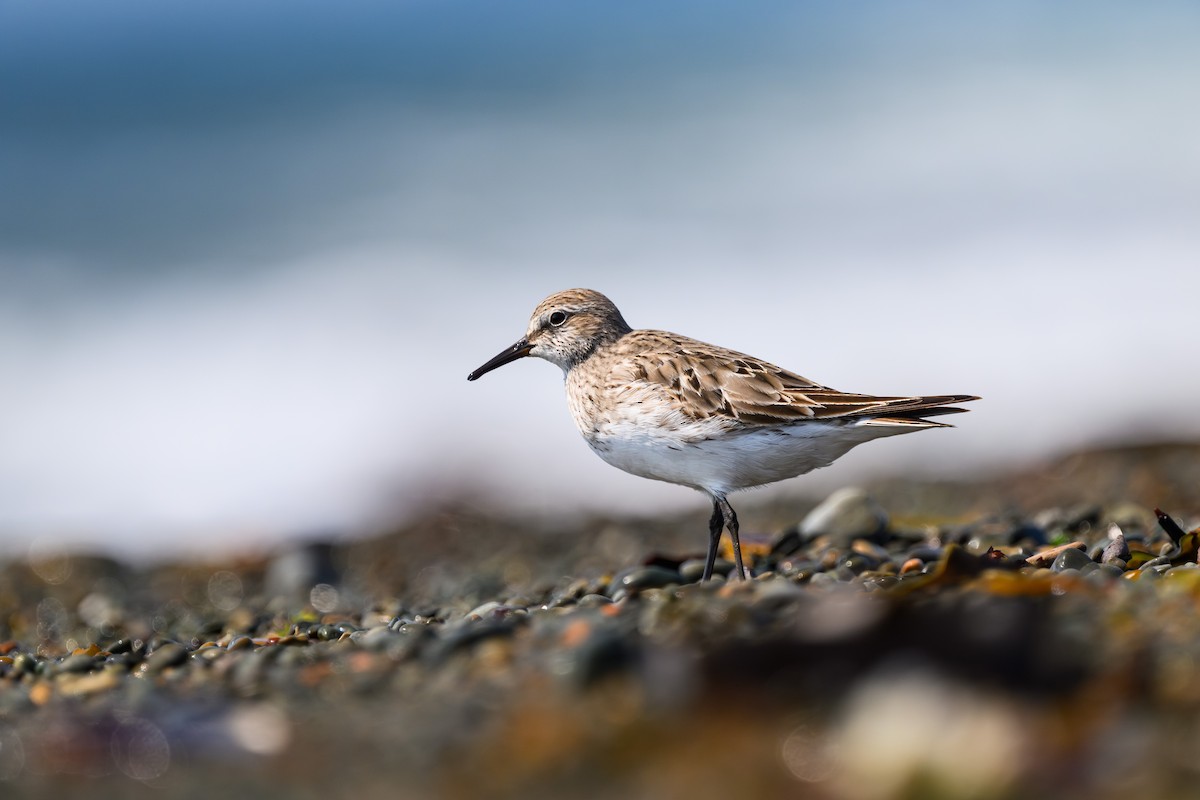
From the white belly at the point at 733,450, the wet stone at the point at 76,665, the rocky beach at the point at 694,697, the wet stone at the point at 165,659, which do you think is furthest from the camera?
the white belly at the point at 733,450

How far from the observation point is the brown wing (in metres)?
4.97

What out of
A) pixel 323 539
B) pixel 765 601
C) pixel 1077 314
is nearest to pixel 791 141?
pixel 1077 314

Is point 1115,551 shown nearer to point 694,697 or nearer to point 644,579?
point 644,579

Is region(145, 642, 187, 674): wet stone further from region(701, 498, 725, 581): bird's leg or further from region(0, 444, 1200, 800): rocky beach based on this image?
region(701, 498, 725, 581): bird's leg

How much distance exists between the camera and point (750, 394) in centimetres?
514

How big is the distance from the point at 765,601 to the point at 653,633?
13.2 inches

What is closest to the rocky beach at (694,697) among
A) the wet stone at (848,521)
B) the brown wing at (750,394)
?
the brown wing at (750,394)

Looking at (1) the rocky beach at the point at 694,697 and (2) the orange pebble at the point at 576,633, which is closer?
(1) the rocky beach at the point at 694,697

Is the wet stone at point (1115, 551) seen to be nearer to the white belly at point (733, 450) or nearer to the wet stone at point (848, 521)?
the white belly at point (733, 450)

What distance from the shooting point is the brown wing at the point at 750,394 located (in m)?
4.97

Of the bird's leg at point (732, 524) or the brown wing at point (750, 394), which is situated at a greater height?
the brown wing at point (750, 394)

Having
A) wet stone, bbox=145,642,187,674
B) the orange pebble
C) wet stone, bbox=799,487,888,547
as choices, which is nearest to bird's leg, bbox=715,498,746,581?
wet stone, bbox=799,487,888,547

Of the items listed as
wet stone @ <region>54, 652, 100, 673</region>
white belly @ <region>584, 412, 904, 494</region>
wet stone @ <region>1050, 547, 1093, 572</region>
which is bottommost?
wet stone @ <region>1050, 547, 1093, 572</region>

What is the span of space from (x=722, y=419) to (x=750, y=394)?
0.57ft
